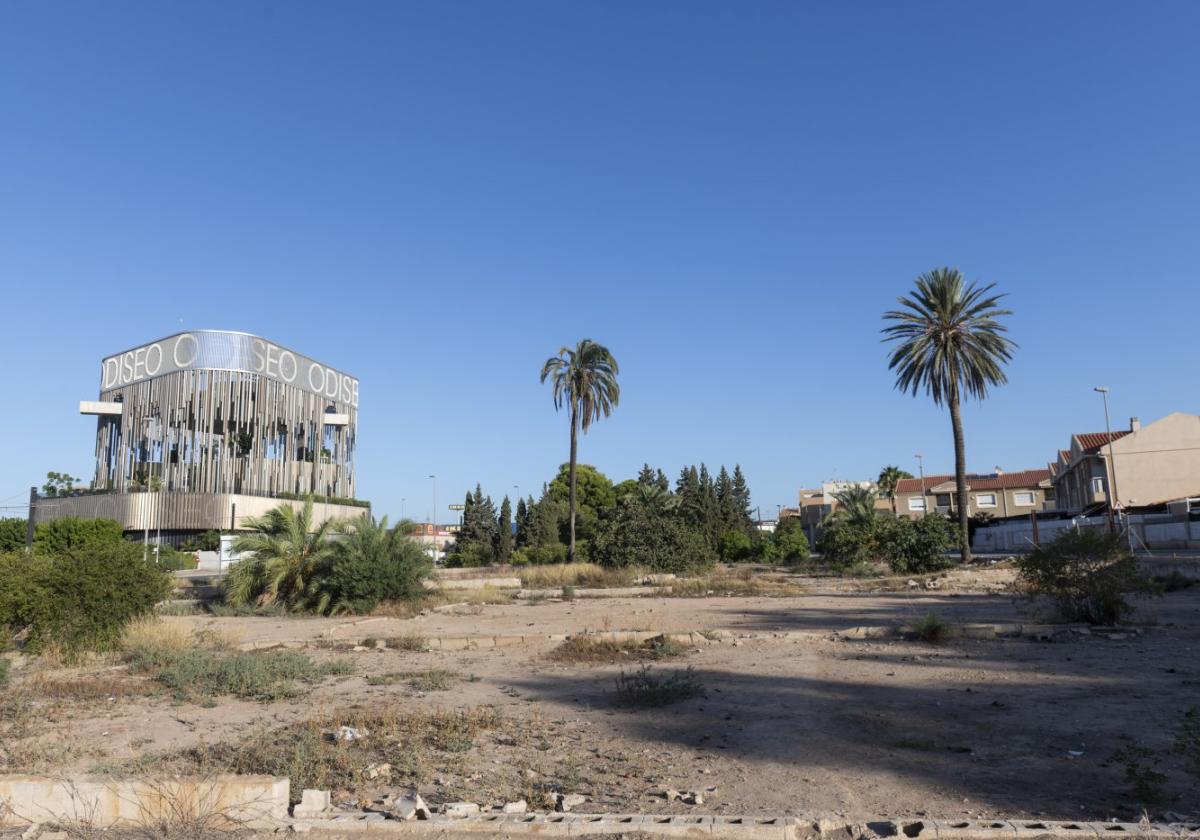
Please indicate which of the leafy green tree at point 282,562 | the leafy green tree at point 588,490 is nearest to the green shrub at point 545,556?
the leafy green tree at point 282,562

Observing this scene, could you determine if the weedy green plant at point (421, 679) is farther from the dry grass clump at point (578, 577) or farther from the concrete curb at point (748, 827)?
the dry grass clump at point (578, 577)

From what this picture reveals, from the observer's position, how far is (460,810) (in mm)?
5707

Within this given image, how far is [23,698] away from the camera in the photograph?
33.8 feet

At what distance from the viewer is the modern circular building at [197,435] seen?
6412 centimetres

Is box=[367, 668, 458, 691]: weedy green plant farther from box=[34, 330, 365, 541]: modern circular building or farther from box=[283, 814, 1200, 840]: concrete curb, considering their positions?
box=[34, 330, 365, 541]: modern circular building

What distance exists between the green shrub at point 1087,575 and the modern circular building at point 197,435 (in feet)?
195

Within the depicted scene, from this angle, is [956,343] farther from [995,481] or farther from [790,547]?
[995,481]

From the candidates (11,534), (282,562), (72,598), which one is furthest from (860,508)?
(11,534)

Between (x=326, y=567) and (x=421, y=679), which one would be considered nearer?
(x=421, y=679)

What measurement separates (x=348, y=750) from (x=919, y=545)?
3106 cm

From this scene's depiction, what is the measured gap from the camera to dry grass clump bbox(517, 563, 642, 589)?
3072cm

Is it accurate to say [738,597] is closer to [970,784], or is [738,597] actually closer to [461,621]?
[461,621]

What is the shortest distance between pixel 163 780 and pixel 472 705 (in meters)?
4.40

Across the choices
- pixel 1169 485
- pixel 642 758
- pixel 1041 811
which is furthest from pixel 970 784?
pixel 1169 485
